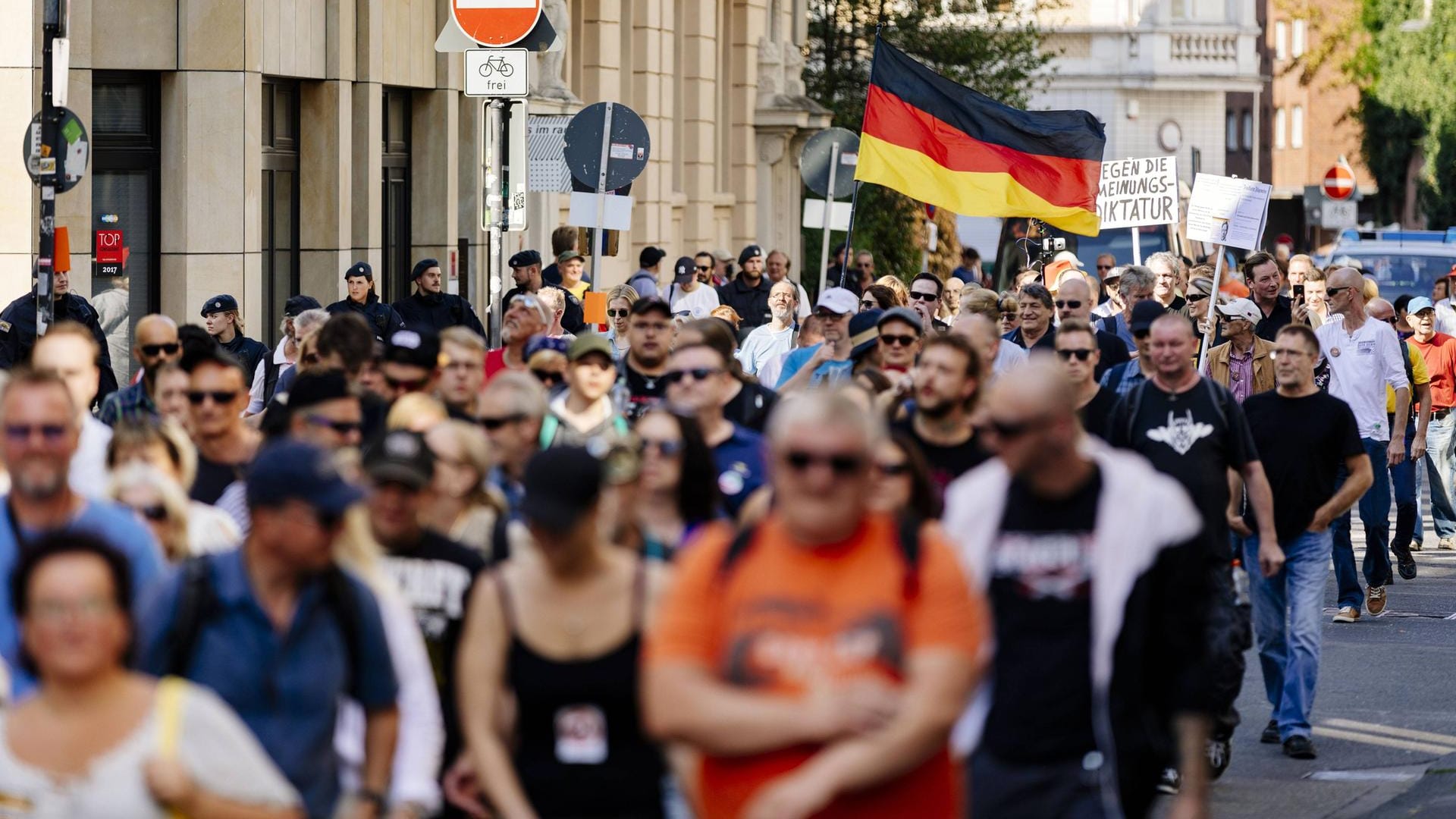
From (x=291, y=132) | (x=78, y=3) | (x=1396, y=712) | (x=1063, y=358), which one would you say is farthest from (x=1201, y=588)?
(x=291, y=132)

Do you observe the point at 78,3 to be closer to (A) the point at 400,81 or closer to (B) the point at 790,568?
(A) the point at 400,81

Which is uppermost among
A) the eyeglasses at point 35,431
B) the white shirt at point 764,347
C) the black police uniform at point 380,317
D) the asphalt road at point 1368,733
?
the black police uniform at point 380,317

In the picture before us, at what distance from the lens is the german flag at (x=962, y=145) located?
1819 centimetres

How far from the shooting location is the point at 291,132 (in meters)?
22.3

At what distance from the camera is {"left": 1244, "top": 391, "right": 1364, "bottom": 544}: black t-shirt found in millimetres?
11242

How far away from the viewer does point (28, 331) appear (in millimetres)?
15734

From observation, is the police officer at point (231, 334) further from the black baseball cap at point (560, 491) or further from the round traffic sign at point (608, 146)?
the black baseball cap at point (560, 491)

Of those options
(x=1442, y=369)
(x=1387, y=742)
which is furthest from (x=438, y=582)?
(x=1442, y=369)

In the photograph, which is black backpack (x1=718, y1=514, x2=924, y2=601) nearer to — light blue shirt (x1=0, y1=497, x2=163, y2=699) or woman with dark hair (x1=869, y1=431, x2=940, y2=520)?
light blue shirt (x1=0, y1=497, x2=163, y2=699)

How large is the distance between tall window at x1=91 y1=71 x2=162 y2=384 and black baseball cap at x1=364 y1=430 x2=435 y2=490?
43.2ft

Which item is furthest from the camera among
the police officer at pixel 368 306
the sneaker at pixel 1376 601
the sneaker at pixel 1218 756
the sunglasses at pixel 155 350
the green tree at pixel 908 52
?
the green tree at pixel 908 52

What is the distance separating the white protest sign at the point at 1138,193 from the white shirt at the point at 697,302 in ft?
16.3

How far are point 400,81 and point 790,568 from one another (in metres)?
19.8

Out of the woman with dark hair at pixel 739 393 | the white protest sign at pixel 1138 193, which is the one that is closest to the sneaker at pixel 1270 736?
the woman with dark hair at pixel 739 393
